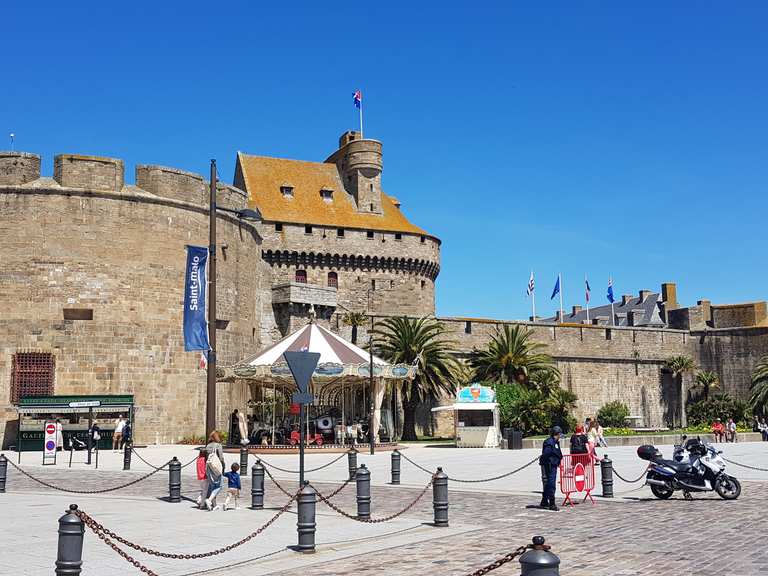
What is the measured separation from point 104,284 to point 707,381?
39.1m

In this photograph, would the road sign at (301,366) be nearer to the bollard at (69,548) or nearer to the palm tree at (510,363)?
the bollard at (69,548)

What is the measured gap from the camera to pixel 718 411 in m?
45.5

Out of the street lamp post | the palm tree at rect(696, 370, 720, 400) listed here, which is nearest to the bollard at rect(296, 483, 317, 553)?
the street lamp post

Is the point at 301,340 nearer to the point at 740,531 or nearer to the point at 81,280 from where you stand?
the point at 81,280

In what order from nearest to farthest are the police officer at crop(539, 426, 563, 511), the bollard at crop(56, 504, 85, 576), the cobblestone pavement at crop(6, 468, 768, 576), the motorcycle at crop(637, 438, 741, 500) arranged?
1. the bollard at crop(56, 504, 85, 576)
2. the cobblestone pavement at crop(6, 468, 768, 576)
3. the police officer at crop(539, 426, 563, 511)
4. the motorcycle at crop(637, 438, 741, 500)

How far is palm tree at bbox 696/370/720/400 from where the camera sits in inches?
2121

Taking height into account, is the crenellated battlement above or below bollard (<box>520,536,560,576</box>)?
above

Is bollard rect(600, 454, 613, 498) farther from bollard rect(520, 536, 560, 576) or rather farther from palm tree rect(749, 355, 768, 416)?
palm tree rect(749, 355, 768, 416)

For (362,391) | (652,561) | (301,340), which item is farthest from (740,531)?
(362,391)

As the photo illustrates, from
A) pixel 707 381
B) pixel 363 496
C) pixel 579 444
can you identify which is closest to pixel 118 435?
pixel 579 444

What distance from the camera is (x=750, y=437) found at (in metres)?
37.3

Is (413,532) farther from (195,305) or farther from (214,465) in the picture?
(195,305)

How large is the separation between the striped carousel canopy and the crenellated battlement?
868 cm

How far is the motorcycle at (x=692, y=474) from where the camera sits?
13.8 metres
